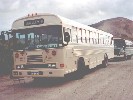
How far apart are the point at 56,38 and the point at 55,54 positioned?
69 cm

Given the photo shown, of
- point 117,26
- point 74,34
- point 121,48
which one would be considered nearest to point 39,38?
point 74,34

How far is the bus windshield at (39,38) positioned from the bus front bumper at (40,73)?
1.04 metres

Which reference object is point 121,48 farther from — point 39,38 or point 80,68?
point 39,38

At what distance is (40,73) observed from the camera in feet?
45.3

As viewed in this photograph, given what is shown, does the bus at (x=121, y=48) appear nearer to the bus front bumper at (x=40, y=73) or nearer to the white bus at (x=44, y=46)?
the white bus at (x=44, y=46)

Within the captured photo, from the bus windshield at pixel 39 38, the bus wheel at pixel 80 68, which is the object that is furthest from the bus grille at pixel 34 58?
the bus wheel at pixel 80 68

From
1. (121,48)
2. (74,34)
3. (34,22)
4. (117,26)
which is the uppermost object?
(117,26)

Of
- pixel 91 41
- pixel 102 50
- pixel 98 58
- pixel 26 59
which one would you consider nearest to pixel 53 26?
pixel 26 59

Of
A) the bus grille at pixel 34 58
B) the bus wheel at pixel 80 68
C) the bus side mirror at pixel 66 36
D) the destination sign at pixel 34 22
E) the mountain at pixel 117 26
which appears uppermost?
the mountain at pixel 117 26

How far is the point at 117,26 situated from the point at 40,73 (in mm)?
125719

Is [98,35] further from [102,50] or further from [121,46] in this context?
[121,46]

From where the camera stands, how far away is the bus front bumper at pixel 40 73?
1357 centimetres

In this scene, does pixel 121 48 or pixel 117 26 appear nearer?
pixel 121 48

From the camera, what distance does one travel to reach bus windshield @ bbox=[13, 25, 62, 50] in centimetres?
1390
